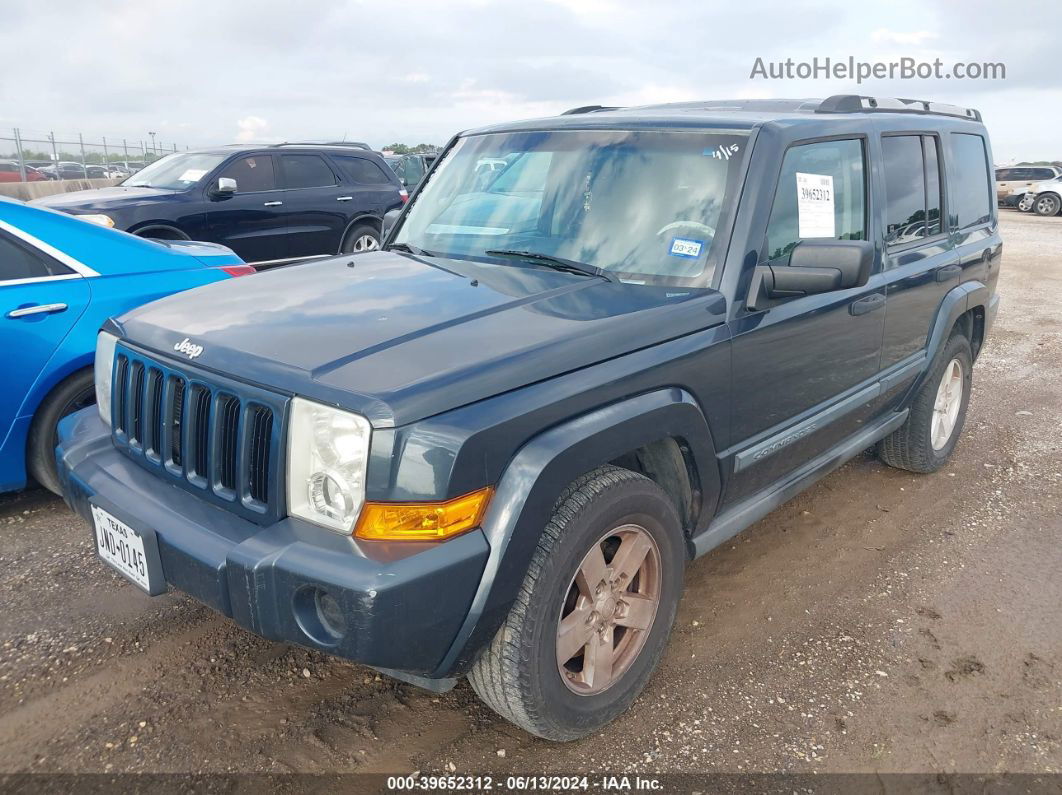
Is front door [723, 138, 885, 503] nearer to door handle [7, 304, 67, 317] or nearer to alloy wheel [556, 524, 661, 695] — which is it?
alloy wheel [556, 524, 661, 695]

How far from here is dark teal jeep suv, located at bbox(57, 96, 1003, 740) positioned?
6.92ft

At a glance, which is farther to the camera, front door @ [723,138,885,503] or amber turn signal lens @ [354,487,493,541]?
front door @ [723,138,885,503]

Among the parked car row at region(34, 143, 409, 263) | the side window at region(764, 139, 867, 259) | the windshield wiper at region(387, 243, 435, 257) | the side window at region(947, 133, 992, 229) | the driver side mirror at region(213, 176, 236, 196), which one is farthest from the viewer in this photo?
the driver side mirror at region(213, 176, 236, 196)

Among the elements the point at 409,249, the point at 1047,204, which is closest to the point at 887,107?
the point at 409,249

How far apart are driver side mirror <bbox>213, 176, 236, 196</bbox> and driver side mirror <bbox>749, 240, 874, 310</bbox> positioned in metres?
7.29

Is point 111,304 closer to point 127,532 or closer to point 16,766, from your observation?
point 127,532

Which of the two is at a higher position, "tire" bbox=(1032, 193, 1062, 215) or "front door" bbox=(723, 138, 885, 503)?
"tire" bbox=(1032, 193, 1062, 215)

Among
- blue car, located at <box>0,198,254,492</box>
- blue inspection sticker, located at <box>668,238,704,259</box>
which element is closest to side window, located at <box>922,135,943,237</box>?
blue inspection sticker, located at <box>668,238,704,259</box>

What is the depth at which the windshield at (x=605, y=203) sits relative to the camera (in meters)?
3.01

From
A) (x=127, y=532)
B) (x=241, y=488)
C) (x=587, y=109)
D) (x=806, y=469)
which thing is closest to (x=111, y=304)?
(x=127, y=532)

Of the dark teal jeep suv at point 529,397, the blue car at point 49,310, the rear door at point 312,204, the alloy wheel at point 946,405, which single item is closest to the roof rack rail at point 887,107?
the dark teal jeep suv at point 529,397

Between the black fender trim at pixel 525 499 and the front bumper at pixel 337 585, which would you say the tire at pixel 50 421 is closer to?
the front bumper at pixel 337 585

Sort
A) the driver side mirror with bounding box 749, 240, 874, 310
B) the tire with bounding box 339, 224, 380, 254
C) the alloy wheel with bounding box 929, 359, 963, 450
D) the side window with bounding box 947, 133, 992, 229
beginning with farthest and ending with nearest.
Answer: the tire with bounding box 339, 224, 380, 254 < the alloy wheel with bounding box 929, 359, 963, 450 < the side window with bounding box 947, 133, 992, 229 < the driver side mirror with bounding box 749, 240, 874, 310

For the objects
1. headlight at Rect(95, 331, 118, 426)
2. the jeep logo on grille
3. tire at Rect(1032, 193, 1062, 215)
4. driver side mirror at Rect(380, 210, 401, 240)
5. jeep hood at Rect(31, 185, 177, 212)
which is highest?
tire at Rect(1032, 193, 1062, 215)
